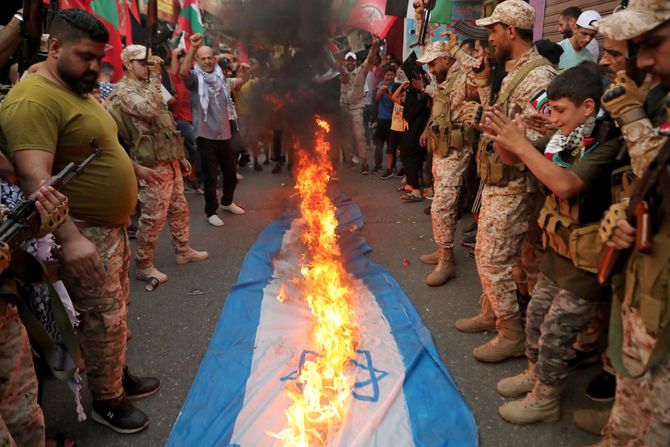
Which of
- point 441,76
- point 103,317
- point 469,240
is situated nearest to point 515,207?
point 441,76

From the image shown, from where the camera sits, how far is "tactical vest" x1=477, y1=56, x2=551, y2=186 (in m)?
3.15

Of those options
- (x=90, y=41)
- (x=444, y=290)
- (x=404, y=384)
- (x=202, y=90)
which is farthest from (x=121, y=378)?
(x=202, y=90)

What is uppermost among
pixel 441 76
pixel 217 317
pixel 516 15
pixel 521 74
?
pixel 516 15

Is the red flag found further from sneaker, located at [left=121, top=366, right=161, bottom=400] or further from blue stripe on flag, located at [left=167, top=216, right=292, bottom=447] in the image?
sneaker, located at [left=121, top=366, right=161, bottom=400]

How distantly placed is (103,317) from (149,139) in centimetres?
252

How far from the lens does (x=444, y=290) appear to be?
452 centimetres

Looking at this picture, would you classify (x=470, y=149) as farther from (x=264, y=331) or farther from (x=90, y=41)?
(x=90, y=41)

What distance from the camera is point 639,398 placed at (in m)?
1.88

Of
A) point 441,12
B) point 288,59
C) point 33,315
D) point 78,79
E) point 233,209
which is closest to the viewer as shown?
point 33,315

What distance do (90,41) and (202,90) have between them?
12.6 ft

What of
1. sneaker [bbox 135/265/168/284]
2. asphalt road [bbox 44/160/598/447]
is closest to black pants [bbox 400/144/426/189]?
asphalt road [bbox 44/160/598/447]

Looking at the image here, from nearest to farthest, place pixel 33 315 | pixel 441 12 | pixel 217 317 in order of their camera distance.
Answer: pixel 33 315, pixel 217 317, pixel 441 12

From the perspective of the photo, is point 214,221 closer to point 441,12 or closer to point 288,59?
point 288,59

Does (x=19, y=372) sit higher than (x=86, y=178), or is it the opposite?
(x=86, y=178)
